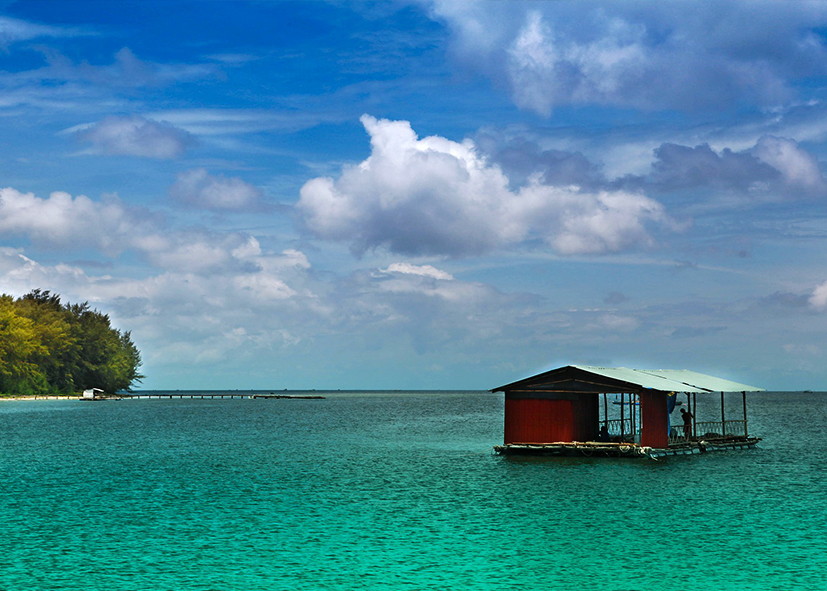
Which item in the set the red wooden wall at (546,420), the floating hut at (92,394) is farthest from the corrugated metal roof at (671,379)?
the floating hut at (92,394)

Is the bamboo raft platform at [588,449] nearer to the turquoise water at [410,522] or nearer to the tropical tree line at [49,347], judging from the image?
the turquoise water at [410,522]

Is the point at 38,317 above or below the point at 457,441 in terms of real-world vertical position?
above

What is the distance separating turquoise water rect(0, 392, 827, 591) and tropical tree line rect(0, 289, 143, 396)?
343 feet

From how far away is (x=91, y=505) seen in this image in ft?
121

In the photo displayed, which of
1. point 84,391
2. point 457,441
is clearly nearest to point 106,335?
point 84,391

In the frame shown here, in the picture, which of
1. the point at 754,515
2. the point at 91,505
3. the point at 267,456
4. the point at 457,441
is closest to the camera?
the point at 754,515

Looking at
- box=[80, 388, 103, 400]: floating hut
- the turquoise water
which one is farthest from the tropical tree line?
the turquoise water

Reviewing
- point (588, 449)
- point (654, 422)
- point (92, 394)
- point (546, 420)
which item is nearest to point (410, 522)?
point (546, 420)

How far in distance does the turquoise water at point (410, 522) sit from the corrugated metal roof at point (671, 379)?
5200mm

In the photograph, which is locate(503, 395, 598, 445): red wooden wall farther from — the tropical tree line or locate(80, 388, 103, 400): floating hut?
locate(80, 388, 103, 400): floating hut

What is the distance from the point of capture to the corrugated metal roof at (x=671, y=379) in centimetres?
5273

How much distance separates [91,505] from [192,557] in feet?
43.3

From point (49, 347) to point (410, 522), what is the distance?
158m

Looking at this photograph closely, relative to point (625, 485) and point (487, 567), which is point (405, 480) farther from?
point (487, 567)
